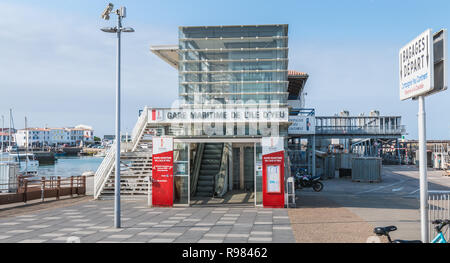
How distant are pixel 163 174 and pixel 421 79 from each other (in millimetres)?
10807

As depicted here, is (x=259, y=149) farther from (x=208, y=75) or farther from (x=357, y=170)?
(x=357, y=170)

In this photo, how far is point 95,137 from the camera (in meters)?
196

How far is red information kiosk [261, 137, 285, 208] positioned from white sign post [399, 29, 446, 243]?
7563 mm

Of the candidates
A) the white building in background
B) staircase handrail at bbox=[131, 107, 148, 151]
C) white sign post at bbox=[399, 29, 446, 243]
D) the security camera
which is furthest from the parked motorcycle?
the white building in background

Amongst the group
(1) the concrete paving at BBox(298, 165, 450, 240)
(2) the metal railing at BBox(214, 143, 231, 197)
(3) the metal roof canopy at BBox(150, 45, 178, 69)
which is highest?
(3) the metal roof canopy at BBox(150, 45, 178, 69)

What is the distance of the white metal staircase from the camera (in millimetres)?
17438

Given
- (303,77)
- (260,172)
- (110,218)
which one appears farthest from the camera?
(303,77)

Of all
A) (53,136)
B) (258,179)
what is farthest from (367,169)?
(53,136)

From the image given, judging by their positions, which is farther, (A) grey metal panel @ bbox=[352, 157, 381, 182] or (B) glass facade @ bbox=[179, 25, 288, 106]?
(A) grey metal panel @ bbox=[352, 157, 381, 182]

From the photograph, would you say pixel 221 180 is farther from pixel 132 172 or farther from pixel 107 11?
pixel 107 11

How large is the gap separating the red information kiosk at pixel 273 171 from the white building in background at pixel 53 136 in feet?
513

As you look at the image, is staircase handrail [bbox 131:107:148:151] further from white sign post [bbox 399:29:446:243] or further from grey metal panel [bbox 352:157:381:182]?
grey metal panel [bbox 352:157:381:182]

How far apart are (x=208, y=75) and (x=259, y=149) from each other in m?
5.34
